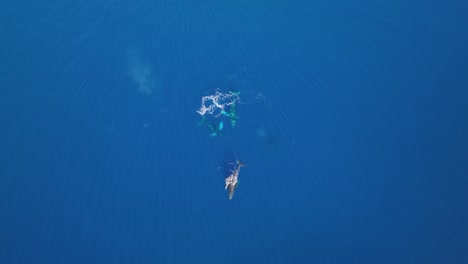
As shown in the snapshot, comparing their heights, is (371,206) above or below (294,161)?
below

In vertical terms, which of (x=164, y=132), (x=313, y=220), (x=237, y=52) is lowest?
(x=313, y=220)

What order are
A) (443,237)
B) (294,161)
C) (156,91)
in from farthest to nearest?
1. (156,91)
2. (294,161)
3. (443,237)

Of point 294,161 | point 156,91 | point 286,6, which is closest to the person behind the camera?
point 294,161

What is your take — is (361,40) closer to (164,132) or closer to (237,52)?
(237,52)

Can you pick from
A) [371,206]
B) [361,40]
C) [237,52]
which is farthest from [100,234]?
[361,40]

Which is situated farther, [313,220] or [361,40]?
[361,40]

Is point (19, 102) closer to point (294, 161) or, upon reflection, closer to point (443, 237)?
point (294, 161)
